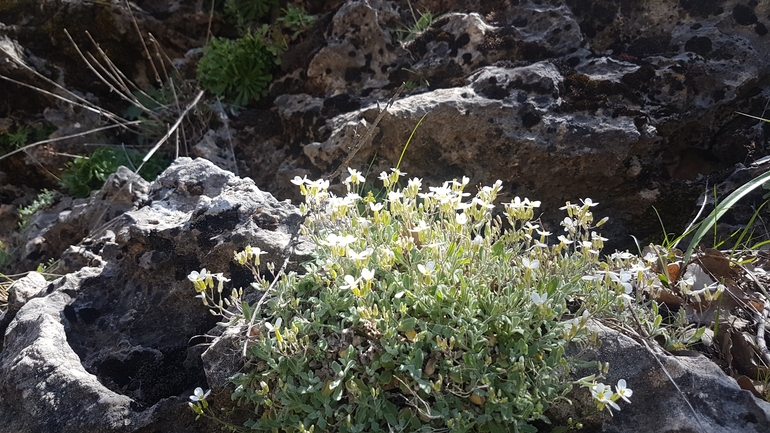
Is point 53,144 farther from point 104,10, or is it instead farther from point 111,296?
point 111,296

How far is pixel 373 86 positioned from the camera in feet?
15.8

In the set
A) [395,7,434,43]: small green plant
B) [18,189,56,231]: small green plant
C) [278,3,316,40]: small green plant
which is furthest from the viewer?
[18,189,56,231]: small green plant

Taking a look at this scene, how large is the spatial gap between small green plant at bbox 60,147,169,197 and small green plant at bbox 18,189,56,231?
0.17 m

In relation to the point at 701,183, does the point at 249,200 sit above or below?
above

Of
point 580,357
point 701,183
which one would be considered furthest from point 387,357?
point 701,183

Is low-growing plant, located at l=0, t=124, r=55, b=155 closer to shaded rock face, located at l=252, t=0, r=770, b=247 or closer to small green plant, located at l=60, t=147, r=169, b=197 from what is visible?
small green plant, located at l=60, t=147, r=169, b=197

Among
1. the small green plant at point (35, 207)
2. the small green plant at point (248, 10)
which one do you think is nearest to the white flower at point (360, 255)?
the small green plant at point (248, 10)

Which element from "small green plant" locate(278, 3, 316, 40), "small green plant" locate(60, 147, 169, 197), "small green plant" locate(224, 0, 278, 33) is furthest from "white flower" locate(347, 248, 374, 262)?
"small green plant" locate(224, 0, 278, 33)

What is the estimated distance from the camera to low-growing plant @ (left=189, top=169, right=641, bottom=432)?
7.20ft

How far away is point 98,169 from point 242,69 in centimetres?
166

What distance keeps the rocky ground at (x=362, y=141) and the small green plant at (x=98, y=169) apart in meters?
0.18

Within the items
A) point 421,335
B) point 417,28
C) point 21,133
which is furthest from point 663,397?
point 21,133

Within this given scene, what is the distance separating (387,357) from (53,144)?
5.20 m

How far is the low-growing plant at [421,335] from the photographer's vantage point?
7.20 ft
